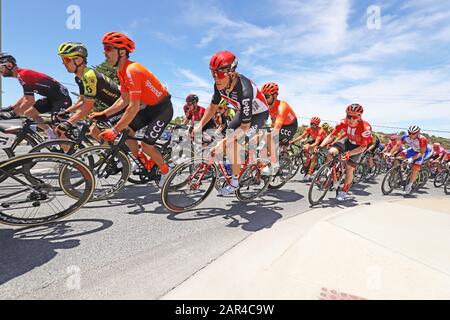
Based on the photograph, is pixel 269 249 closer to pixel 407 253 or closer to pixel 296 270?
pixel 296 270

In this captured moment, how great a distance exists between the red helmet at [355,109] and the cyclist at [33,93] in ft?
20.2

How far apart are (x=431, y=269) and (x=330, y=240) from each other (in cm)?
87

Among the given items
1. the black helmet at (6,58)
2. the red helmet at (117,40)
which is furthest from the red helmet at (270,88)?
the black helmet at (6,58)

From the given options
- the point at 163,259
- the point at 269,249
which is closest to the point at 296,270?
the point at 269,249

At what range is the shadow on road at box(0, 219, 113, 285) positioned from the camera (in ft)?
6.55

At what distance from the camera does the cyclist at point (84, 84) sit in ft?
12.1

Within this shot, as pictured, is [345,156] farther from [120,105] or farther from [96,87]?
[96,87]

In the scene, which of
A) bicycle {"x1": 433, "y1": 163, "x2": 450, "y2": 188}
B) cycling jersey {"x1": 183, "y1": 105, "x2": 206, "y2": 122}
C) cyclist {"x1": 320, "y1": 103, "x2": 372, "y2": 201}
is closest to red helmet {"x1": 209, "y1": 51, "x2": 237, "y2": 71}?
cyclist {"x1": 320, "y1": 103, "x2": 372, "y2": 201}

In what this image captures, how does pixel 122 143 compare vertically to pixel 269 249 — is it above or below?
above

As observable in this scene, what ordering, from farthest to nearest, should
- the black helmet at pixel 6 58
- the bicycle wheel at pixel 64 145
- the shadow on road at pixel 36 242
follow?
Result: the black helmet at pixel 6 58
the bicycle wheel at pixel 64 145
the shadow on road at pixel 36 242

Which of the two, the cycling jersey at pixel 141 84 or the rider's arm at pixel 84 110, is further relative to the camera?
the rider's arm at pixel 84 110

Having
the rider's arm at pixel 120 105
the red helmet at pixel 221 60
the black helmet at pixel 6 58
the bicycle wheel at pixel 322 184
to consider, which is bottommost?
the bicycle wheel at pixel 322 184

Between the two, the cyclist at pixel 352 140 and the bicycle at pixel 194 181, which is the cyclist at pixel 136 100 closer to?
the bicycle at pixel 194 181
